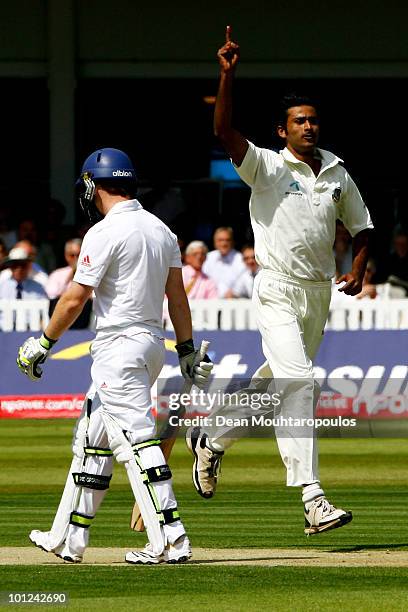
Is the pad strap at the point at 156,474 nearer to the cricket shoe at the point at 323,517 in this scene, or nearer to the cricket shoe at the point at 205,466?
the cricket shoe at the point at 323,517

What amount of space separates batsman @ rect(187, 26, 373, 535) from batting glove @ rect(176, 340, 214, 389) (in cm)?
87

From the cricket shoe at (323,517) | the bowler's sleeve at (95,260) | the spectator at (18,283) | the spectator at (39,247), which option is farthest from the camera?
the spectator at (39,247)

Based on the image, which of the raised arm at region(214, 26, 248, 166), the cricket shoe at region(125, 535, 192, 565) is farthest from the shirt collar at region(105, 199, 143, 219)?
the cricket shoe at region(125, 535, 192, 565)

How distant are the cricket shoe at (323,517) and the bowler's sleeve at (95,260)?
185 centimetres

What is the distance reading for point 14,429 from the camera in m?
15.4

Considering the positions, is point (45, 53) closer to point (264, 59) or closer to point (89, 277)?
point (264, 59)

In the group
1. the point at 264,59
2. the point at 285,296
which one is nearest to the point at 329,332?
the point at 285,296

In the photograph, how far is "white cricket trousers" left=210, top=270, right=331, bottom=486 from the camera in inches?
323

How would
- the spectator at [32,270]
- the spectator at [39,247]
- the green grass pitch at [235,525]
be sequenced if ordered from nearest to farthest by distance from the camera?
the green grass pitch at [235,525] < the spectator at [32,270] < the spectator at [39,247]

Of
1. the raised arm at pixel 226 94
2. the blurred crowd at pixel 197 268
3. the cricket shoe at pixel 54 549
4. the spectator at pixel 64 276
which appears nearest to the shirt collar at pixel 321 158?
the raised arm at pixel 226 94

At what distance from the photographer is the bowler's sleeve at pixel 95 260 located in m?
7.11

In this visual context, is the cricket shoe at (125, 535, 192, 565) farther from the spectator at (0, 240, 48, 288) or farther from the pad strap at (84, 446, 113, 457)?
the spectator at (0, 240, 48, 288)

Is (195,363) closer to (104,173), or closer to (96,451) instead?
(96,451)

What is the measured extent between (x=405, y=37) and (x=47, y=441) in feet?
38.0
